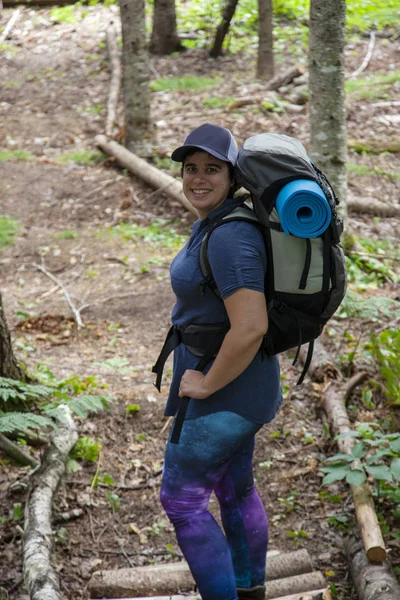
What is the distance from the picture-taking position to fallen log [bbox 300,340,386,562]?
3.67 meters

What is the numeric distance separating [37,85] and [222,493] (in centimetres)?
1412

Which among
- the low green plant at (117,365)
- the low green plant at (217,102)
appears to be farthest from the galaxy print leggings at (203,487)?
the low green plant at (217,102)

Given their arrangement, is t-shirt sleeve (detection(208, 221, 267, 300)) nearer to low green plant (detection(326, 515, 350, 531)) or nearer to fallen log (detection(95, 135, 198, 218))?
low green plant (detection(326, 515, 350, 531))

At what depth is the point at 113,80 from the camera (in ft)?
49.1

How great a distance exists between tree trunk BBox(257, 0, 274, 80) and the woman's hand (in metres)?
13.0

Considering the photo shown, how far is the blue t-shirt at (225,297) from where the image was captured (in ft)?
8.30

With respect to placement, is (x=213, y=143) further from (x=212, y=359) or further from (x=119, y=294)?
(x=119, y=294)

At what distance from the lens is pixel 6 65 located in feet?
54.3

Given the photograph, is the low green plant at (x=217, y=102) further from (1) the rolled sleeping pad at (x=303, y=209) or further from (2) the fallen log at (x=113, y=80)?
(1) the rolled sleeping pad at (x=303, y=209)

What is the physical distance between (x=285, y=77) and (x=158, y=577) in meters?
12.6

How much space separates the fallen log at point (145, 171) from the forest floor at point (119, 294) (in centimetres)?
21

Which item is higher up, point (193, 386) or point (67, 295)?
point (193, 386)

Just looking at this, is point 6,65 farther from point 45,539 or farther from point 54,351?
point 45,539

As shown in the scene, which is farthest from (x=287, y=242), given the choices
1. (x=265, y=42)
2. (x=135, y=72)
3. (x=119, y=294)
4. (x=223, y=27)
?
(x=223, y=27)
